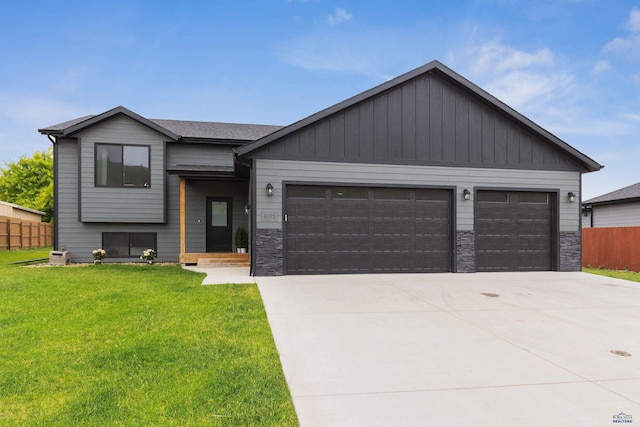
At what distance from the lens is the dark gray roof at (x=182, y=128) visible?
11.9 meters

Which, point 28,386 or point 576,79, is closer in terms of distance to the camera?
point 28,386

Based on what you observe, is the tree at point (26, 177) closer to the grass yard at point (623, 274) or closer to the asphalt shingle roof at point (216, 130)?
the asphalt shingle roof at point (216, 130)

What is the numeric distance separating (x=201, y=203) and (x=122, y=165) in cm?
290

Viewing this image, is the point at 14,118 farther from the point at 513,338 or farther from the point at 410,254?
the point at 513,338

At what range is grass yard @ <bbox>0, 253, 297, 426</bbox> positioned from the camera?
2.47 meters

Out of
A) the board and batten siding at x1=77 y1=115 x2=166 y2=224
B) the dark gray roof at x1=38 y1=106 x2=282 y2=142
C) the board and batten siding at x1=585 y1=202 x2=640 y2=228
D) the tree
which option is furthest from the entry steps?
the tree

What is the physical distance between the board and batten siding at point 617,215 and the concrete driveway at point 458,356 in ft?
39.8

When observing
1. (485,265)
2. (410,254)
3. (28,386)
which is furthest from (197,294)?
(485,265)

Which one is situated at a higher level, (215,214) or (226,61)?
(226,61)

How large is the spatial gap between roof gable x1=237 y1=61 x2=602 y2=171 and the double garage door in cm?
95

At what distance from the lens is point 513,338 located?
14.1 feet

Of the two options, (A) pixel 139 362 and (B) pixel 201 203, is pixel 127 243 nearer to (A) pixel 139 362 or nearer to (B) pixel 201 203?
(B) pixel 201 203

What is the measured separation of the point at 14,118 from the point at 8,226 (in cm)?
1718

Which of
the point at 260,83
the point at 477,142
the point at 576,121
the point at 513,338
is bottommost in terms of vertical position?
→ the point at 513,338
